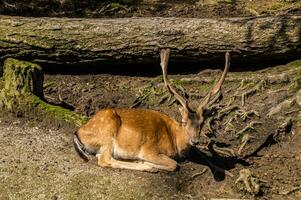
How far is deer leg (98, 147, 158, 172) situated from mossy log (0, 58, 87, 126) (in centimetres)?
111

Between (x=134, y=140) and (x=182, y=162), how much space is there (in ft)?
2.19

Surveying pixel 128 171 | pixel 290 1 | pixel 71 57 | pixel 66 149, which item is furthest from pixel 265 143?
pixel 290 1

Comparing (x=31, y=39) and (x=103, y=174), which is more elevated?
(x=31, y=39)

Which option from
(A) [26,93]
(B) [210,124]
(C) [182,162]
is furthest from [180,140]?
(A) [26,93]

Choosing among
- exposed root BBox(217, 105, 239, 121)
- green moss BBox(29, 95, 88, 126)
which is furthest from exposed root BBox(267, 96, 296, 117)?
green moss BBox(29, 95, 88, 126)

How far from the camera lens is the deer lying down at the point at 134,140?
802 centimetres

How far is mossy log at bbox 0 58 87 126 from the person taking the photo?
364 inches

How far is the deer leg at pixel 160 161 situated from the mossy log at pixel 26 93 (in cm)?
136

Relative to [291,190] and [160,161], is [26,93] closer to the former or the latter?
[160,161]

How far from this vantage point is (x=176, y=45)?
33.6 ft

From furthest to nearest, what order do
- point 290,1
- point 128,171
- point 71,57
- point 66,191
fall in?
1. point 290,1
2. point 71,57
3. point 128,171
4. point 66,191

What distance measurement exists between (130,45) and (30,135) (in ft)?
7.80

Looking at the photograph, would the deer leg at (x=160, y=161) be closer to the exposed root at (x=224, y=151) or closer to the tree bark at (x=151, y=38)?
the exposed root at (x=224, y=151)

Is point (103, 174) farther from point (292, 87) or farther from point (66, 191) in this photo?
point (292, 87)
